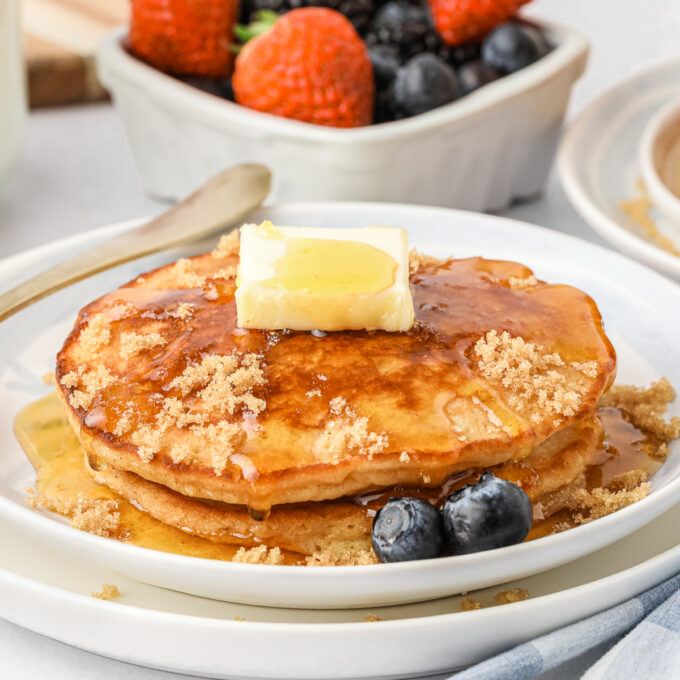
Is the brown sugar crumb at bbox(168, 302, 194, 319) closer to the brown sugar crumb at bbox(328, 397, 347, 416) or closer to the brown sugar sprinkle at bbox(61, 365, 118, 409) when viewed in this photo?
the brown sugar sprinkle at bbox(61, 365, 118, 409)

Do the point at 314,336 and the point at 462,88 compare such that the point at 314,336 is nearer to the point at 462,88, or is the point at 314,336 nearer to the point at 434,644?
the point at 434,644

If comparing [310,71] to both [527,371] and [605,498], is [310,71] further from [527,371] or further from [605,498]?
[605,498]

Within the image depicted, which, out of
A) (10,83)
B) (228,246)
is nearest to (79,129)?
(10,83)

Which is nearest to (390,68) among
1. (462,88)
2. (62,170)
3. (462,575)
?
(462,88)

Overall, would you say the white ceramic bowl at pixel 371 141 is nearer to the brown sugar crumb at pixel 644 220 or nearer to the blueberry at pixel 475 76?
the blueberry at pixel 475 76

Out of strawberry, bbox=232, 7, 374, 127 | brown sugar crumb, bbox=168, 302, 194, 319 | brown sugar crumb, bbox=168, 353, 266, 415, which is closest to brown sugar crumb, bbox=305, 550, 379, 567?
brown sugar crumb, bbox=168, 353, 266, 415
